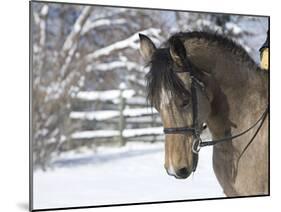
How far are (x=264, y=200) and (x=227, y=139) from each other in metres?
0.55

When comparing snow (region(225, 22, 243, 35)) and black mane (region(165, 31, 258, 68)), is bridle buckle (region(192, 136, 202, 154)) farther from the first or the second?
snow (region(225, 22, 243, 35))

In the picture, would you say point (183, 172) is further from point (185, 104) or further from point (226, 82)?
point (226, 82)

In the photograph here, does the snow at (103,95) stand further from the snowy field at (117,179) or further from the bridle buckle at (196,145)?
the bridle buckle at (196,145)

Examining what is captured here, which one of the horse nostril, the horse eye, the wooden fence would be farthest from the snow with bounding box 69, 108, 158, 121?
the horse nostril

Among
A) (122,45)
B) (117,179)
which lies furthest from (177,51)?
(117,179)

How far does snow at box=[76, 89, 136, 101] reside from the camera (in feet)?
9.36

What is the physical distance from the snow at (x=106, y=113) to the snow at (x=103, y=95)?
0.24 ft

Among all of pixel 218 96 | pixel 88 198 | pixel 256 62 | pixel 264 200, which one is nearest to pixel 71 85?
pixel 88 198

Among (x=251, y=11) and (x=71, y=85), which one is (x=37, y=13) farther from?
(x=251, y=11)

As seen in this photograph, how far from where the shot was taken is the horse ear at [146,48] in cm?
292

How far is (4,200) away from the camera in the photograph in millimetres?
2723

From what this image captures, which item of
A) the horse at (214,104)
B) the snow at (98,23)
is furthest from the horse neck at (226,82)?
the snow at (98,23)

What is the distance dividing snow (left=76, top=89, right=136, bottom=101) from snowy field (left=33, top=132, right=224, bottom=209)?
28 centimetres

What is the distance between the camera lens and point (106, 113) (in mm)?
2895
